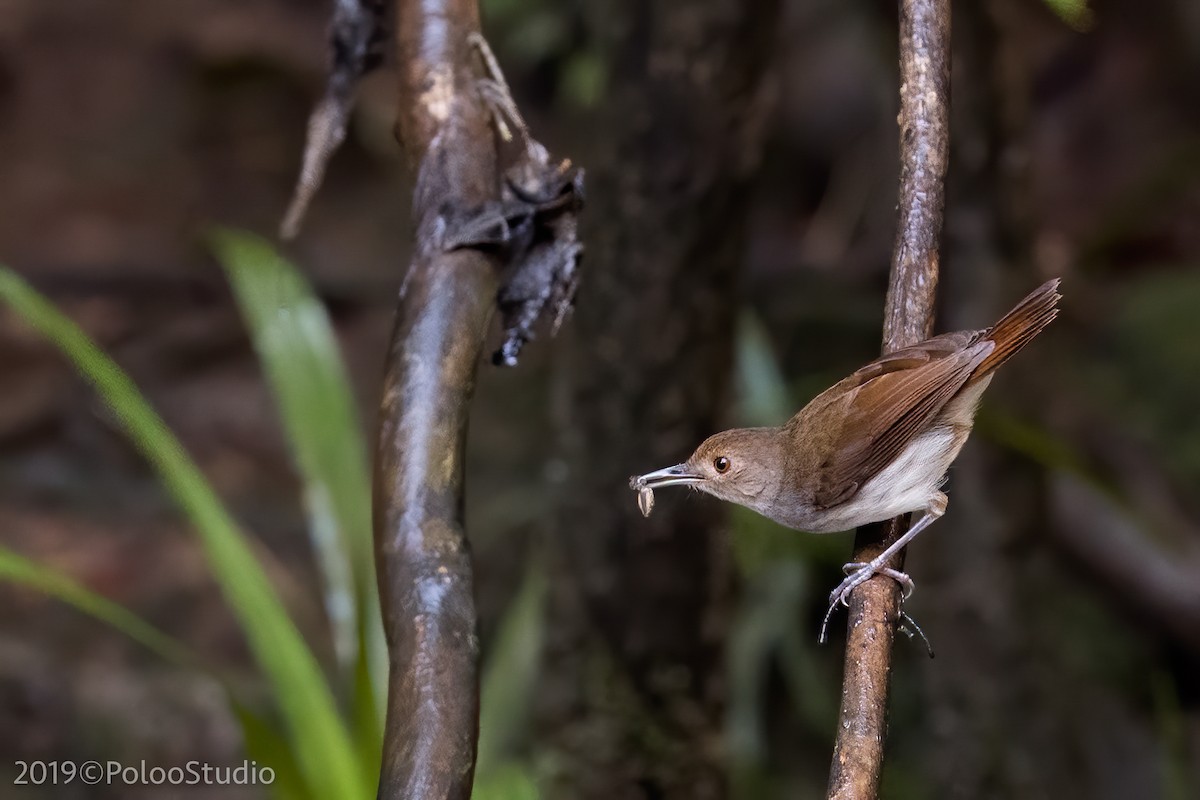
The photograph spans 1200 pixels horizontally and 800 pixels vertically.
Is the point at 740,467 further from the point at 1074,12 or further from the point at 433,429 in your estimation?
the point at 1074,12

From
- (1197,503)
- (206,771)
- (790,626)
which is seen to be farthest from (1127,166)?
(206,771)

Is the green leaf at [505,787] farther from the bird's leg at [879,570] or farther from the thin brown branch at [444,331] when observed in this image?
the thin brown branch at [444,331]

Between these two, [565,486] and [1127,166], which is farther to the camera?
[1127,166]

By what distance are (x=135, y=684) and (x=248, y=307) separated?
2209mm

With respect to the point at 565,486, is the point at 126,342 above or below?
above

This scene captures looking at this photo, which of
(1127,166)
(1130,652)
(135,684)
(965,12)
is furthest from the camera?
(1127,166)

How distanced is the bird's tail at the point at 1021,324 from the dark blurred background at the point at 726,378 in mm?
615

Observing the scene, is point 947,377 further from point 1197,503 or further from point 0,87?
point 0,87

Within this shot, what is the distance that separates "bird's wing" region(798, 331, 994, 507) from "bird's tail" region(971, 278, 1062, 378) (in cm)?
3

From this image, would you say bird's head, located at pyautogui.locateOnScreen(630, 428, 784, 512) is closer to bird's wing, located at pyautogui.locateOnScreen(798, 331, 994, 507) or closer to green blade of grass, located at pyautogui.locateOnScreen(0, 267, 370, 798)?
bird's wing, located at pyautogui.locateOnScreen(798, 331, 994, 507)

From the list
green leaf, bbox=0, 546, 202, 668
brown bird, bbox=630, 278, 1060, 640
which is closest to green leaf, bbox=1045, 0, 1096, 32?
brown bird, bbox=630, 278, 1060, 640

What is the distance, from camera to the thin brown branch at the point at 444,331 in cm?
131

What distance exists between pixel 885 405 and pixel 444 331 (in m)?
0.92

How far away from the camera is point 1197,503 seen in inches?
196
